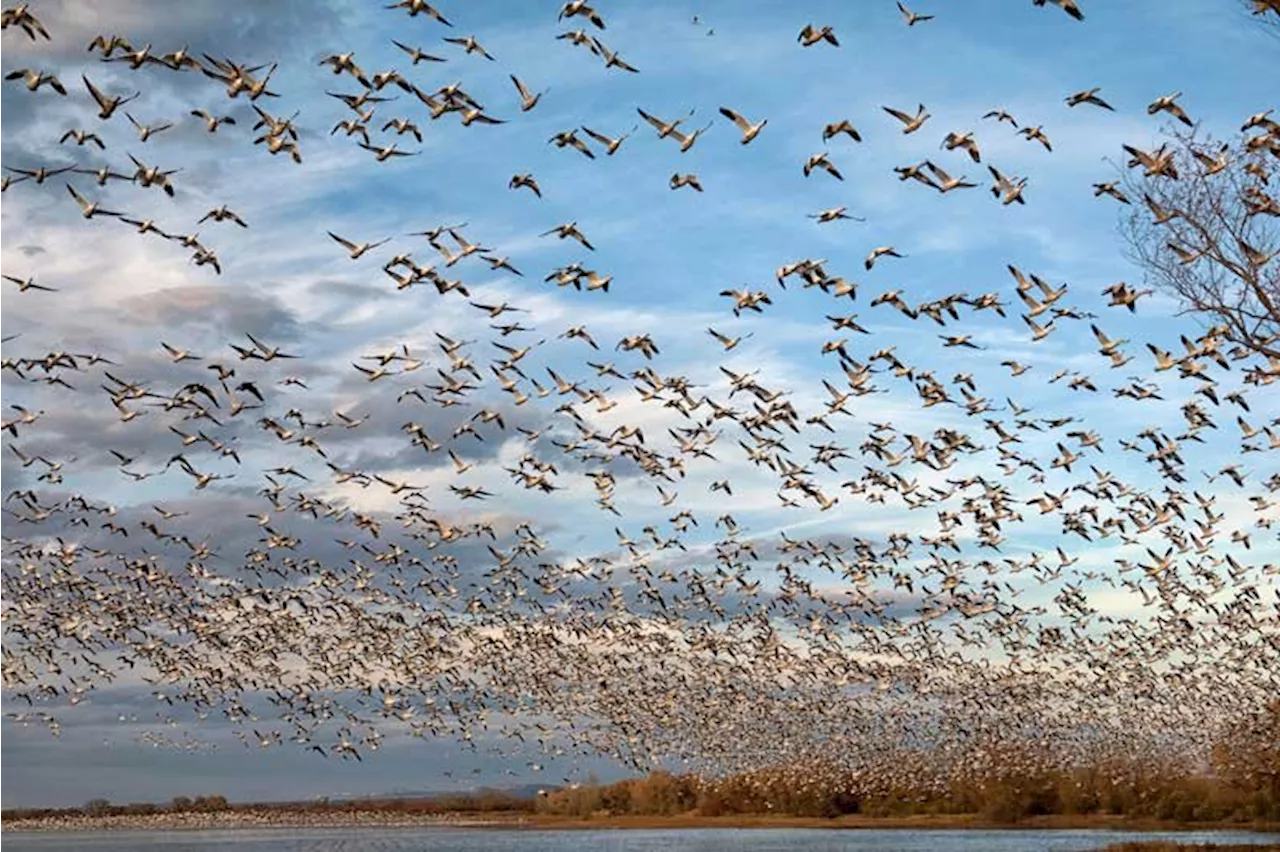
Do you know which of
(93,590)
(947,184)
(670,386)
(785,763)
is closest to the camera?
(947,184)

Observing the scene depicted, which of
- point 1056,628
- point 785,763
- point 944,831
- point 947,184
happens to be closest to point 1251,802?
point 944,831

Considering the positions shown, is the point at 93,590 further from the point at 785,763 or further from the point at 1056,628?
the point at 785,763

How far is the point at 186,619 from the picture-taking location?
60219mm

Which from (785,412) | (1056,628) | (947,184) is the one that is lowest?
(1056,628)

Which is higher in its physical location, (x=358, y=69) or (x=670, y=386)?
(x=358, y=69)

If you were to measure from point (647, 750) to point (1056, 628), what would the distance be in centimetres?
3862

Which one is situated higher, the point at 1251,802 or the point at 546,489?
the point at 546,489

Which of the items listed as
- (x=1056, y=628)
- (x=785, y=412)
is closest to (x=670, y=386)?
(x=785, y=412)

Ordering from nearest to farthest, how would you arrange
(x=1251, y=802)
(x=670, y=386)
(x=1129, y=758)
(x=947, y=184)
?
(x=947, y=184), (x=670, y=386), (x=1251, y=802), (x=1129, y=758)

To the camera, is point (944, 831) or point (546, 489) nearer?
point (546, 489)

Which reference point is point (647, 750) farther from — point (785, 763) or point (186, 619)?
point (785, 763)

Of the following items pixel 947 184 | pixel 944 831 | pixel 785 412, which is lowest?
pixel 944 831

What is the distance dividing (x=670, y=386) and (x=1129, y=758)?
9777 centimetres

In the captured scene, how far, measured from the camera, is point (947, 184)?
34.2m
